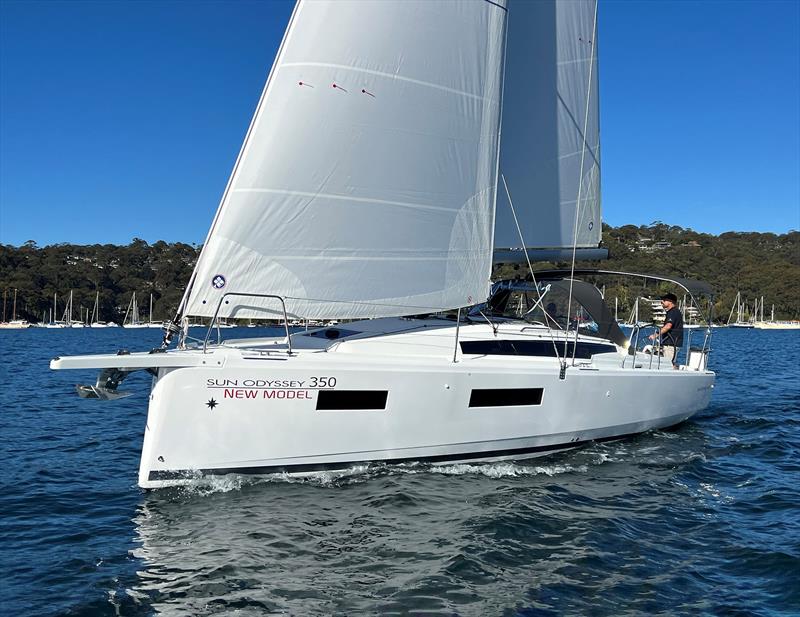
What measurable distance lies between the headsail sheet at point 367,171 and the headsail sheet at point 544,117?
6.74ft

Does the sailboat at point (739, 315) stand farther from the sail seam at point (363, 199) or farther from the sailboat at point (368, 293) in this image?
the sail seam at point (363, 199)

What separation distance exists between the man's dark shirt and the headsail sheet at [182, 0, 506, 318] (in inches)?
173

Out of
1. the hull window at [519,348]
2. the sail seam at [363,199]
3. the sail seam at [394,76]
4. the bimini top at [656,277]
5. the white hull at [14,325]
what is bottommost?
the white hull at [14,325]

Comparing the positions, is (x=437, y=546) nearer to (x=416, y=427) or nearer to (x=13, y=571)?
(x=416, y=427)

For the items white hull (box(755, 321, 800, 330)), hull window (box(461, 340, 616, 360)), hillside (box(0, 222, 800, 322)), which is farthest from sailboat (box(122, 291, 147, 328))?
white hull (box(755, 321, 800, 330))

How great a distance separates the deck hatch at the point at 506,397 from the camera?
824cm

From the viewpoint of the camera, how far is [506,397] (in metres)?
8.45

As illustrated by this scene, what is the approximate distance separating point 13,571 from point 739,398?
15.3 m

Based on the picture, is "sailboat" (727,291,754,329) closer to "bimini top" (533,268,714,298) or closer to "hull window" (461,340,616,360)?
"bimini top" (533,268,714,298)

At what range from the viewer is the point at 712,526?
6906 millimetres

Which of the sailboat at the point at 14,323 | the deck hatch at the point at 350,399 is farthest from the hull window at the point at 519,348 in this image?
the sailboat at the point at 14,323

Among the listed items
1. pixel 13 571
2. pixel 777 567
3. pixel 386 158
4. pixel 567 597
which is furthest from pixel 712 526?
pixel 13 571

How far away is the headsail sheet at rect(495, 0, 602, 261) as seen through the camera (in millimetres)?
11266

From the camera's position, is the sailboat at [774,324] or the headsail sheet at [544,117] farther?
the sailboat at [774,324]
